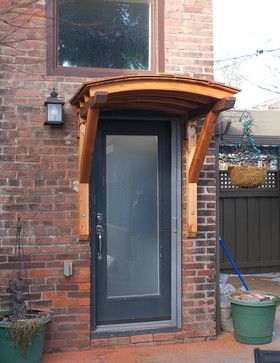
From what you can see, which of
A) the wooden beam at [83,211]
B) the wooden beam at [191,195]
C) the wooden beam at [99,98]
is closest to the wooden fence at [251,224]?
the wooden beam at [191,195]

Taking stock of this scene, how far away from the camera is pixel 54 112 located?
193 inches

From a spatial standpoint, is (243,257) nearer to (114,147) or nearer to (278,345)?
(278,345)

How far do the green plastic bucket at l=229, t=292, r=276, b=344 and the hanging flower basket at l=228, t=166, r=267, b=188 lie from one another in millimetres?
1289

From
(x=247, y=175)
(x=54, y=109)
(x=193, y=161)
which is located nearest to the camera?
(x=54, y=109)

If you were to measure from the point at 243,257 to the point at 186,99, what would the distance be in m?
5.44

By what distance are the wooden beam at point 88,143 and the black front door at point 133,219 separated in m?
0.36

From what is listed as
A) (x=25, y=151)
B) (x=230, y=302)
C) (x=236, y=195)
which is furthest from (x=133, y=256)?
(x=236, y=195)

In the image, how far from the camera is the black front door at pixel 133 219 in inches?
208

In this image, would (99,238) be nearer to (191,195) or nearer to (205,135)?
(191,195)

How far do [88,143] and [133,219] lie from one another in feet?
3.91

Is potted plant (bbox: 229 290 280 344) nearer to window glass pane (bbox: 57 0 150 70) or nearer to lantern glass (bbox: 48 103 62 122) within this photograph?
lantern glass (bbox: 48 103 62 122)

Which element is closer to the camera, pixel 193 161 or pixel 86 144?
pixel 86 144

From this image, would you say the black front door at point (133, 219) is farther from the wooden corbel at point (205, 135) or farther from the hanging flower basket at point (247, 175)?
the hanging flower basket at point (247, 175)

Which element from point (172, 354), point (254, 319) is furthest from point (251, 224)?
point (172, 354)
